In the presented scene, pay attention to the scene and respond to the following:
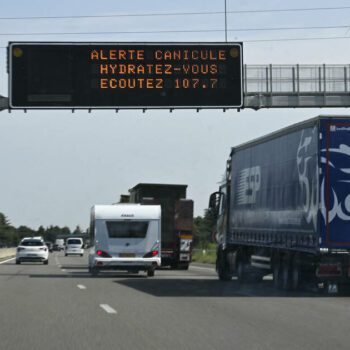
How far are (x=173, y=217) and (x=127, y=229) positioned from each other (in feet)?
30.7

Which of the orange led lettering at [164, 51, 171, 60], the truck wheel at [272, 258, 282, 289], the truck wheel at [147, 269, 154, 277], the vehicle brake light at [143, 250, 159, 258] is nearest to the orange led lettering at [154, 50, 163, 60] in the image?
the orange led lettering at [164, 51, 171, 60]

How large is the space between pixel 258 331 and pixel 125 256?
18.6m

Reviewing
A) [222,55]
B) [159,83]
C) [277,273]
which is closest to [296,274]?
[277,273]

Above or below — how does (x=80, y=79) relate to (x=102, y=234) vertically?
above

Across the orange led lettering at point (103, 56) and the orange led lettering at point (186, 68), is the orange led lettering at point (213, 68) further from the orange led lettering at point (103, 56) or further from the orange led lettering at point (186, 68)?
the orange led lettering at point (103, 56)

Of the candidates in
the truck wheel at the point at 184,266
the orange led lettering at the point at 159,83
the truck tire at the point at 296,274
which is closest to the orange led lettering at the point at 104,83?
the orange led lettering at the point at 159,83

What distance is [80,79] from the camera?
97.3 feet

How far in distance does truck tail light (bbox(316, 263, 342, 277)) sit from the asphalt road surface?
1.82 feet

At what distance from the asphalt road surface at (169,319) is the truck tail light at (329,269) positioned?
21.8 inches

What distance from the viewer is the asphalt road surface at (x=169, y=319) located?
40.4ft

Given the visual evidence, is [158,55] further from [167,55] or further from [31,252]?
[31,252]

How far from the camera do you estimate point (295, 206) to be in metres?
22.2

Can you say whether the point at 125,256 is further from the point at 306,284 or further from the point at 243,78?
the point at 306,284

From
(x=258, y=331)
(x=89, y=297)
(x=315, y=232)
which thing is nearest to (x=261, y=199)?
(x=315, y=232)
